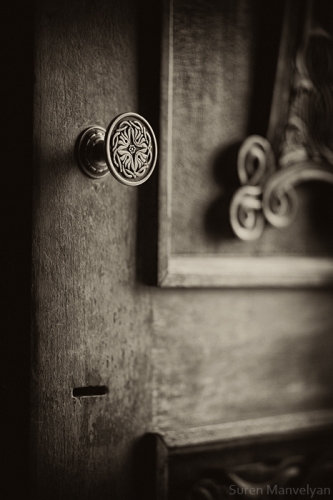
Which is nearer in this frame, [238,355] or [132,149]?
[132,149]

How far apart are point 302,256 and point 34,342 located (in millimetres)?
327

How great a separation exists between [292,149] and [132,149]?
0.24 metres

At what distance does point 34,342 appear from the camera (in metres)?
0.43

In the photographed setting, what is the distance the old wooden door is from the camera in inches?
17.2

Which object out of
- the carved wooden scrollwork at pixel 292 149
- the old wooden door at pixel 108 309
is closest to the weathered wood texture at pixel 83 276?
the old wooden door at pixel 108 309

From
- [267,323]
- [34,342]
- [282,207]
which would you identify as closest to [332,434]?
[267,323]

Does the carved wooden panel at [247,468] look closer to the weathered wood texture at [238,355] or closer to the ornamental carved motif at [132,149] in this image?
the weathered wood texture at [238,355]

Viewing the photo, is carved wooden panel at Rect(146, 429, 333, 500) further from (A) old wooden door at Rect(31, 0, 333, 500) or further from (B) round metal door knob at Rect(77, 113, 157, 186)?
(B) round metal door knob at Rect(77, 113, 157, 186)

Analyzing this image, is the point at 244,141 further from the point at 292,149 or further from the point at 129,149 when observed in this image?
the point at 129,149

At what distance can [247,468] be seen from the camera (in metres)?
0.55

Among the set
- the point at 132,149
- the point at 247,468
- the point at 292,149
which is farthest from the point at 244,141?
the point at 247,468

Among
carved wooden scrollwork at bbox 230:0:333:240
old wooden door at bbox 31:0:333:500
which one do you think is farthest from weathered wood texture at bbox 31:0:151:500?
carved wooden scrollwork at bbox 230:0:333:240

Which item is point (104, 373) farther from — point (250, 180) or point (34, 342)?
point (250, 180)

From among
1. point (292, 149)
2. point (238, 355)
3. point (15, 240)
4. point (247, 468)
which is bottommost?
point (247, 468)
